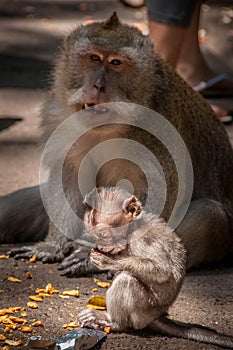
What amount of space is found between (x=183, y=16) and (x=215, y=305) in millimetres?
4649

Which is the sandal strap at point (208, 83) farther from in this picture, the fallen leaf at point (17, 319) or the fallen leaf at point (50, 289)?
the fallen leaf at point (17, 319)

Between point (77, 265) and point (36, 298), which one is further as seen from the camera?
point (77, 265)

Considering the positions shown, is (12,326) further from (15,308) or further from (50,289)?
(50,289)

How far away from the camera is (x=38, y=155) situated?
9.14m

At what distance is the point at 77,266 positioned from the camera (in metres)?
6.57

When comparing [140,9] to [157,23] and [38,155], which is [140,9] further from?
[38,155]

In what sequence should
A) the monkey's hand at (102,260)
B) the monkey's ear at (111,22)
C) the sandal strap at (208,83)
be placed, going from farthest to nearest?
the sandal strap at (208,83), the monkey's ear at (111,22), the monkey's hand at (102,260)

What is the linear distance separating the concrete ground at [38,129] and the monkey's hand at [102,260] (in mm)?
512

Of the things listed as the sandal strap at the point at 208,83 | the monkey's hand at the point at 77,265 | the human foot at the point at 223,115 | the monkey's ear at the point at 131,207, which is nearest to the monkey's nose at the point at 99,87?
the monkey's hand at the point at 77,265

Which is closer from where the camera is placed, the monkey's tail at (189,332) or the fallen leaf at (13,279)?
the monkey's tail at (189,332)

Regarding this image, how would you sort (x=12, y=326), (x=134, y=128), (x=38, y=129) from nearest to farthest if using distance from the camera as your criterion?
(x=12, y=326)
(x=134, y=128)
(x=38, y=129)

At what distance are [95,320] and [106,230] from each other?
644 mm

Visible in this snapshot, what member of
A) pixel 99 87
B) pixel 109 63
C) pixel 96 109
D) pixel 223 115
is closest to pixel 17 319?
pixel 96 109

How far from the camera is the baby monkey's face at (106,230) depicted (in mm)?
5117
